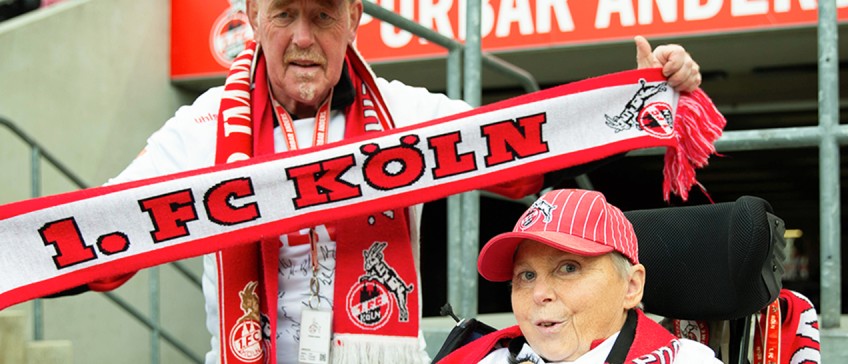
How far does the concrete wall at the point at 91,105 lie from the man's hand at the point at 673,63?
5.06 metres

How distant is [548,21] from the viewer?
6234 millimetres

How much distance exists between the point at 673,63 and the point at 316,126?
79 centimetres

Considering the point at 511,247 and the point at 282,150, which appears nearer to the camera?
the point at 511,247

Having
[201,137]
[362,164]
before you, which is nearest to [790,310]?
[362,164]

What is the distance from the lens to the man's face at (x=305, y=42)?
2.16 meters

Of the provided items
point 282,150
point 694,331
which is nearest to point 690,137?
point 694,331

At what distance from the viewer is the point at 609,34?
19.7ft

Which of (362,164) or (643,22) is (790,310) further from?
(643,22)

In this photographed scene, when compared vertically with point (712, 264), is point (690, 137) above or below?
above

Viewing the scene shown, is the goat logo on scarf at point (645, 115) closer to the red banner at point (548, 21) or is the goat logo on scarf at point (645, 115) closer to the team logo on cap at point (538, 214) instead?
the team logo on cap at point (538, 214)

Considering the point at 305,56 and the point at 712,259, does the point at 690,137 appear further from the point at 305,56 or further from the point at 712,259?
the point at 305,56

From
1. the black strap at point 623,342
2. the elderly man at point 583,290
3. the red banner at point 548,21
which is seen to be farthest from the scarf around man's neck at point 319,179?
the red banner at point 548,21

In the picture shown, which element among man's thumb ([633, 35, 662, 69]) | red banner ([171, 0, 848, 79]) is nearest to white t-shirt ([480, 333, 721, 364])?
man's thumb ([633, 35, 662, 69])

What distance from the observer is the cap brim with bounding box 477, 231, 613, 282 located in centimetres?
186
